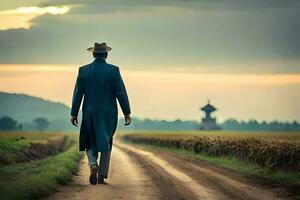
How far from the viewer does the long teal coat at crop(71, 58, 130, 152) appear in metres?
17.0

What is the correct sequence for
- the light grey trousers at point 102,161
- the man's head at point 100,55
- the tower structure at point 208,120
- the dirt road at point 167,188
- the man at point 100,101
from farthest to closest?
the tower structure at point 208,120
the man's head at point 100,55
the man at point 100,101
the light grey trousers at point 102,161
the dirt road at point 167,188

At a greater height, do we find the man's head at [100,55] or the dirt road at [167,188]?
the man's head at [100,55]

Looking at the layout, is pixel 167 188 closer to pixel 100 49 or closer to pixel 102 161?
pixel 102 161

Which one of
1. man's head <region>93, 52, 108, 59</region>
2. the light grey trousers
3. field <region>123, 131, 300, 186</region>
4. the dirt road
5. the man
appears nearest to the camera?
the dirt road

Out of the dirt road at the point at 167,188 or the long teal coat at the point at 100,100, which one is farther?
the long teal coat at the point at 100,100

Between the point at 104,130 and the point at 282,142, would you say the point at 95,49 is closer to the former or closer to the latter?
the point at 104,130

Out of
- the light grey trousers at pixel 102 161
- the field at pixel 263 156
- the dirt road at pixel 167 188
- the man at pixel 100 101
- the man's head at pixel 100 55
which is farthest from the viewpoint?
the field at pixel 263 156

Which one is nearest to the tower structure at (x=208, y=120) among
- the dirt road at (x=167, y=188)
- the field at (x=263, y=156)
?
the field at (x=263, y=156)

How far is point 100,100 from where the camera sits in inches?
668

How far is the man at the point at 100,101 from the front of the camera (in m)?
16.9

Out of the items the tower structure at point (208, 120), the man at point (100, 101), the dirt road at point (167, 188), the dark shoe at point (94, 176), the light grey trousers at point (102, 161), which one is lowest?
the dirt road at point (167, 188)

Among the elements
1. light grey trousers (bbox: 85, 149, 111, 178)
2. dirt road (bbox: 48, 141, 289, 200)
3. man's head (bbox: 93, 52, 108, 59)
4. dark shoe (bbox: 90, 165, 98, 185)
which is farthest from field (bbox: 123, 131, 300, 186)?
man's head (bbox: 93, 52, 108, 59)

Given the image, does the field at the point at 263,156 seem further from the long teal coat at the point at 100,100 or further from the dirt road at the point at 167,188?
the long teal coat at the point at 100,100

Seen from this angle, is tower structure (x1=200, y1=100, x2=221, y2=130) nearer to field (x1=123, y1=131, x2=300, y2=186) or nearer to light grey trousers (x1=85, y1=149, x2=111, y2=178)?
field (x1=123, y1=131, x2=300, y2=186)
